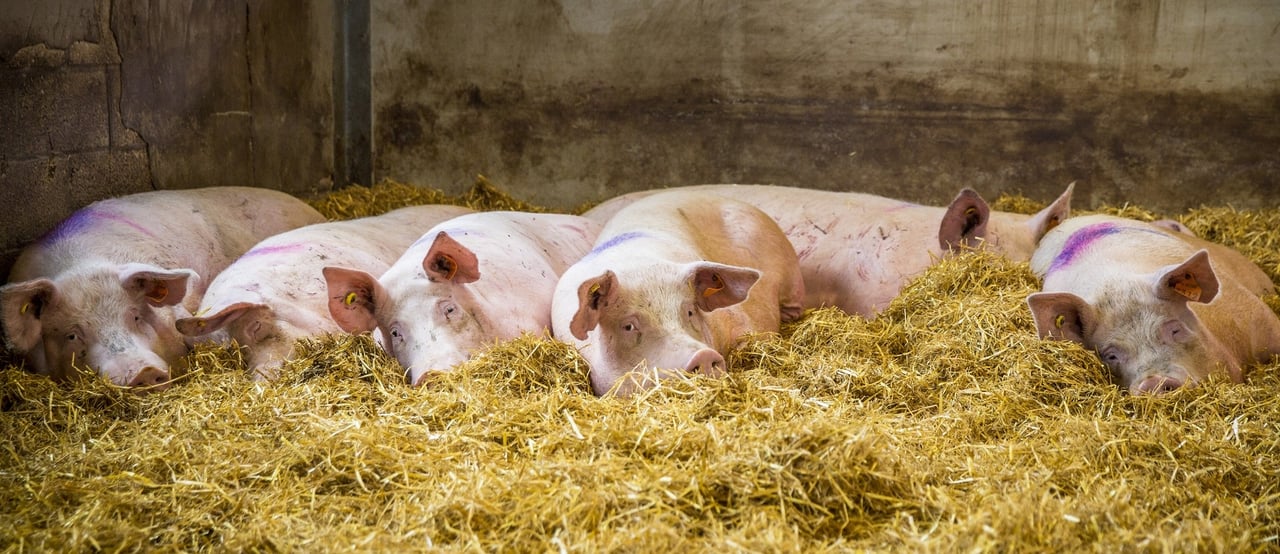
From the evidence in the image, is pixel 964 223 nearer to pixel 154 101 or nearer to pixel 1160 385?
pixel 1160 385

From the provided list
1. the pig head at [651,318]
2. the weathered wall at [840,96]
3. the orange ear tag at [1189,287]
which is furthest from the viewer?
the weathered wall at [840,96]

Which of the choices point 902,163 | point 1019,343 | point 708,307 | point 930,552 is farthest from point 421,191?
point 930,552

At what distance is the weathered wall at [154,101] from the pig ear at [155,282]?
3.43ft

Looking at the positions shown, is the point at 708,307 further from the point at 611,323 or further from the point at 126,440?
the point at 126,440

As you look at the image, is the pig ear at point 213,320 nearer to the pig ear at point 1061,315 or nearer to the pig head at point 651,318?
the pig head at point 651,318

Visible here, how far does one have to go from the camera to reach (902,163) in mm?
8328

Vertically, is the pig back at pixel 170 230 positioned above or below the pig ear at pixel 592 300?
below

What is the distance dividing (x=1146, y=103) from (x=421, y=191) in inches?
214

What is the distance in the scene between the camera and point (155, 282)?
514 centimetres

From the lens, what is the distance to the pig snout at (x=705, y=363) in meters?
4.16

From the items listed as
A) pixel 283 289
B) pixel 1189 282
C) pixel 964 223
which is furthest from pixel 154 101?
pixel 1189 282

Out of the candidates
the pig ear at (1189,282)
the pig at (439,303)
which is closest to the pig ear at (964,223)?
the pig ear at (1189,282)

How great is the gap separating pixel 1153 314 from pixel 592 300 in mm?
2451

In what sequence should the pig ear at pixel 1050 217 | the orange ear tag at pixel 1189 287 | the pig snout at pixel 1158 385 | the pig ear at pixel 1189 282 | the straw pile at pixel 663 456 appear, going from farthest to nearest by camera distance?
the pig ear at pixel 1050 217 < the orange ear tag at pixel 1189 287 < the pig ear at pixel 1189 282 < the pig snout at pixel 1158 385 < the straw pile at pixel 663 456
